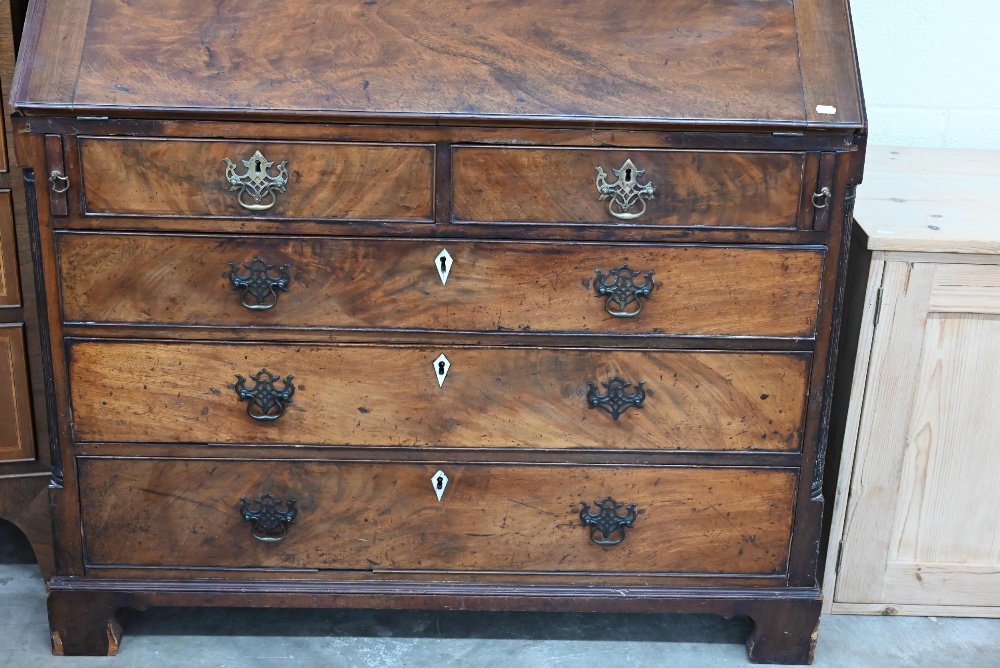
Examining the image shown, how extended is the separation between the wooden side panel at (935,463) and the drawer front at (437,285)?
34cm

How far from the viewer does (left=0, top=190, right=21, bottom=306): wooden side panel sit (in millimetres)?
2229

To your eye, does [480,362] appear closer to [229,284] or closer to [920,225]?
[229,284]

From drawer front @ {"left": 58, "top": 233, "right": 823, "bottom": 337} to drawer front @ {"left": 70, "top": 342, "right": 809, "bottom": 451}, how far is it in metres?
0.06

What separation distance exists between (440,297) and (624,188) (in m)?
0.40

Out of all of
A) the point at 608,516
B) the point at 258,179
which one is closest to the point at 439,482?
the point at 608,516

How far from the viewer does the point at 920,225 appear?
2188 millimetres

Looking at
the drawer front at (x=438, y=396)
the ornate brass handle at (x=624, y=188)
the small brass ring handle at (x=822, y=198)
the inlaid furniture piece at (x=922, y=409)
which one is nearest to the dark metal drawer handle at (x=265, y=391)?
the drawer front at (x=438, y=396)

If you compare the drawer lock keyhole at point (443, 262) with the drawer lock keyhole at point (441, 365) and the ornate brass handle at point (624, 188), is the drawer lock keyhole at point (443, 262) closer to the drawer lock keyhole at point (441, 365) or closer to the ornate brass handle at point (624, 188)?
the drawer lock keyhole at point (441, 365)

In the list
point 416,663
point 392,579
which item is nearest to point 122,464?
point 392,579

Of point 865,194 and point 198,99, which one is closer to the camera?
point 198,99

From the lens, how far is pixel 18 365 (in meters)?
2.34

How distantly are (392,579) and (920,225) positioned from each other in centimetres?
132

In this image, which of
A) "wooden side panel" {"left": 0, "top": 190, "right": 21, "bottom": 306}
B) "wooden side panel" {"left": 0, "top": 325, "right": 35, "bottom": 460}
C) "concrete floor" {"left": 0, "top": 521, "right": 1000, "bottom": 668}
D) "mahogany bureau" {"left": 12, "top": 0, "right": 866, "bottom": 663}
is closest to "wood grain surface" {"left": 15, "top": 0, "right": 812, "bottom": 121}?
"mahogany bureau" {"left": 12, "top": 0, "right": 866, "bottom": 663}

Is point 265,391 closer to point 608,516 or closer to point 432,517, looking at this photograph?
point 432,517
